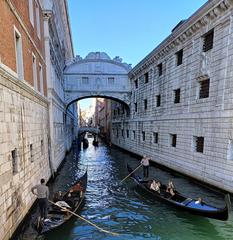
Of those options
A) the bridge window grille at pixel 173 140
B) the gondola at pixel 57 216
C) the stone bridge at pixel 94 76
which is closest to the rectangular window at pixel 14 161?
the gondola at pixel 57 216

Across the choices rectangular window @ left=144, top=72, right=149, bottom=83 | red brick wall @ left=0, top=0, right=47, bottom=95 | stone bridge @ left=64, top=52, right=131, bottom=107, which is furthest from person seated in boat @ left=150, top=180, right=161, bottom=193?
stone bridge @ left=64, top=52, right=131, bottom=107

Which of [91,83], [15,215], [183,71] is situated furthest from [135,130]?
[15,215]

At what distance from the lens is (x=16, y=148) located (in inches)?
230

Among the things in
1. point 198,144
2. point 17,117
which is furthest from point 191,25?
point 17,117

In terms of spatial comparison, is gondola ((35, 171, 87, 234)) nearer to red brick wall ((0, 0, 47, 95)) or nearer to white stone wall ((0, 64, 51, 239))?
white stone wall ((0, 64, 51, 239))

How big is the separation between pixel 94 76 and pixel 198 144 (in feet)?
43.0

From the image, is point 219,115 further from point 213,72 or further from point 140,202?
point 140,202

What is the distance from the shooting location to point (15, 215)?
546 centimetres

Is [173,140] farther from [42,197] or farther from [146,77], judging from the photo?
[42,197]

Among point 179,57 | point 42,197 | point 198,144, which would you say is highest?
point 179,57

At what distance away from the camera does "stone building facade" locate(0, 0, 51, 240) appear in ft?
16.2

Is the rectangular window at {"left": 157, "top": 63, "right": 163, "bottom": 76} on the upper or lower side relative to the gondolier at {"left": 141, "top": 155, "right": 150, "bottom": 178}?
upper

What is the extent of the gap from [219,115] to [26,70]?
7.74 meters

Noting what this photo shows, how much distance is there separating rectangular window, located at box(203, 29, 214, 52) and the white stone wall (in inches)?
318
